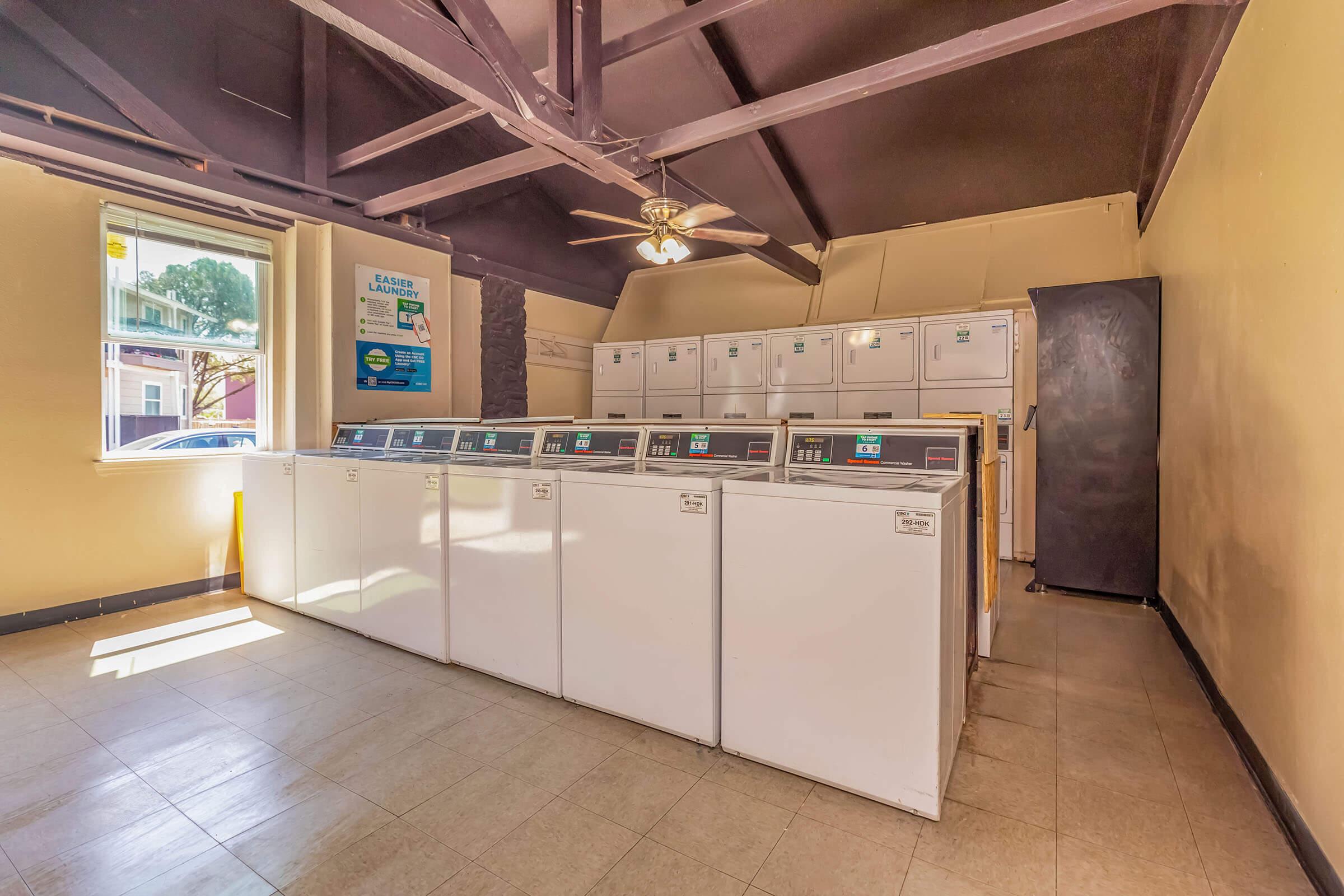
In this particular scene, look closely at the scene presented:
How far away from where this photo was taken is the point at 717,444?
2.43 meters

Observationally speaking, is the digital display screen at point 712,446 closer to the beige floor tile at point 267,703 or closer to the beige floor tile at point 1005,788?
the beige floor tile at point 1005,788

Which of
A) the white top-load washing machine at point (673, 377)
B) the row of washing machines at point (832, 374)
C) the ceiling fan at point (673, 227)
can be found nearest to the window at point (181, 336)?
A: the ceiling fan at point (673, 227)

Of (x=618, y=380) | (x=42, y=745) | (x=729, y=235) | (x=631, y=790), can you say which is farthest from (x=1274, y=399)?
(x=618, y=380)

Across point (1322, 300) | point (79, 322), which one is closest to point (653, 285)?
point (79, 322)

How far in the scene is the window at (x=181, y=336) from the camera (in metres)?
3.45

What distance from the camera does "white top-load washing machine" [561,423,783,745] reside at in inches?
72.7

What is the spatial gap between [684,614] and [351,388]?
360cm

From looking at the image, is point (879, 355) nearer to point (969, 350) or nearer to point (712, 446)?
point (969, 350)

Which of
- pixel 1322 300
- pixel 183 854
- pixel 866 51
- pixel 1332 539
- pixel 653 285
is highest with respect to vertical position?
pixel 866 51

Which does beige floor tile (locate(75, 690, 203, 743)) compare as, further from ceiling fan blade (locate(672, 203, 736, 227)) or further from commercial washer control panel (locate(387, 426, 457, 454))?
ceiling fan blade (locate(672, 203, 736, 227))

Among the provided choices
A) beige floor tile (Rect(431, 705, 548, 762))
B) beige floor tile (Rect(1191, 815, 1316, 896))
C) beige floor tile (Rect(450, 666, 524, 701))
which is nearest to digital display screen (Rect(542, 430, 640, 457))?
beige floor tile (Rect(450, 666, 524, 701))

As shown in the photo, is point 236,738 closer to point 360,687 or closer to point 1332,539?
point 360,687

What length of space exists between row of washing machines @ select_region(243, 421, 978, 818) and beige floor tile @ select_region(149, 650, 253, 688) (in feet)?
1.60

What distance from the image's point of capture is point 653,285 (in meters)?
7.32
